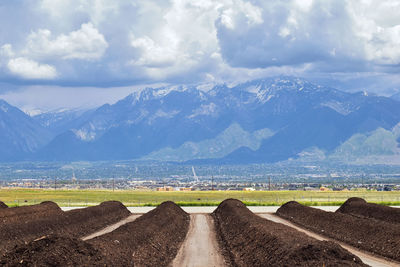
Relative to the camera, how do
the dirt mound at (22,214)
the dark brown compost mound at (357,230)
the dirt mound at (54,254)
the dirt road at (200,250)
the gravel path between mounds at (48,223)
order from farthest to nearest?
the dirt mound at (22,214)
the gravel path between mounds at (48,223)
the dark brown compost mound at (357,230)
the dirt road at (200,250)
the dirt mound at (54,254)

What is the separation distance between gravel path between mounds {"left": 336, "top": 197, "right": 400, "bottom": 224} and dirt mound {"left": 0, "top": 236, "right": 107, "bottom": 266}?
32.3m

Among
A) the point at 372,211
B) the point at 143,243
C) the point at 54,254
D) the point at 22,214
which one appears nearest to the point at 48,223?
the point at 22,214

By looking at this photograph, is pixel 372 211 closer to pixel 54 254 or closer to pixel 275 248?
pixel 275 248

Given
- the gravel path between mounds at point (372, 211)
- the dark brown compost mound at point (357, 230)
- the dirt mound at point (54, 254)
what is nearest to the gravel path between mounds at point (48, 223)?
the dirt mound at point (54, 254)

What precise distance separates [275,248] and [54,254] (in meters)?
10.6

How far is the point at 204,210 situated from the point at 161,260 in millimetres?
47040

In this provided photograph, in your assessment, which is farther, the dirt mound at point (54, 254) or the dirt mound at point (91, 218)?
the dirt mound at point (91, 218)

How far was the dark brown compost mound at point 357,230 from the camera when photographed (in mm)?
36725

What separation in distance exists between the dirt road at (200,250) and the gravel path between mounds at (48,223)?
815 cm

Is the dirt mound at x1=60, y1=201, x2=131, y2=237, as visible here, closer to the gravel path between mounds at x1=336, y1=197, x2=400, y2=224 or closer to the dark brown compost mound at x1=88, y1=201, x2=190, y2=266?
the dark brown compost mound at x1=88, y1=201, x2=190, y2=266

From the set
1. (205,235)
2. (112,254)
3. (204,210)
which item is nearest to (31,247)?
(112,254)

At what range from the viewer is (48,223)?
47906 millimetres

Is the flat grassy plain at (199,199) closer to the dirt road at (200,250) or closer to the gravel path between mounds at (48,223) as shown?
the gravel path between mounds at (48,223)

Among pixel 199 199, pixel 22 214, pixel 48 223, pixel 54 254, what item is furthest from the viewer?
pixel 199 199
